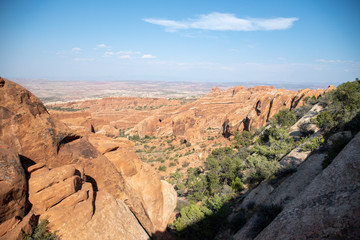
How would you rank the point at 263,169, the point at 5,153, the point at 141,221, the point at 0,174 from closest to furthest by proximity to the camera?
the point at 0,174 → the point at 5,153 → the point at 141,221 → the point at 263,169

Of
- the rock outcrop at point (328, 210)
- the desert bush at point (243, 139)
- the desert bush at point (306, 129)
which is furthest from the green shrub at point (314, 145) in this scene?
the desert bush at point (243, 139)

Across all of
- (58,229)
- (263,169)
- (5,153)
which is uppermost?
(5,153)

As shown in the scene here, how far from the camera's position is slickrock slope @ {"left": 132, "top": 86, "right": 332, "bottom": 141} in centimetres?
4494

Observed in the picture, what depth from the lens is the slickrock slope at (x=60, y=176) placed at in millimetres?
6547

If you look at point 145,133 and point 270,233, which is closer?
point 270,233

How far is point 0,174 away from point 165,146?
4442 cm

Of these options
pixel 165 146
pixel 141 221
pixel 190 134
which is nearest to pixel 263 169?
pixel 141 221

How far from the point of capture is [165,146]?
1941 inches

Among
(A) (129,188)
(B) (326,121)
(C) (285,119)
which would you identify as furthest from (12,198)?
(C) (285,119)

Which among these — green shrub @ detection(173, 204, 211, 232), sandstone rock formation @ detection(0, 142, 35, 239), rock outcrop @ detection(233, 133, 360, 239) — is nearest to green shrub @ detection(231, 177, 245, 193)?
green shrub @ detection(173, 204, 211, 232)

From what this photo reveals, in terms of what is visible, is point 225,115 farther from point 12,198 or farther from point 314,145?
point 12,198

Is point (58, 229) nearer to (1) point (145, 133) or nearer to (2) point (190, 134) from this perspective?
(2) point (190, 134)

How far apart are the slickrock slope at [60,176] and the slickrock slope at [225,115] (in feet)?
125

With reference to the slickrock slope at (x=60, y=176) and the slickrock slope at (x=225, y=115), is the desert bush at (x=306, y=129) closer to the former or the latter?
the slickrock slope at (x=225, y=115)
